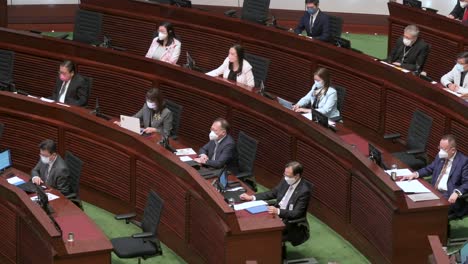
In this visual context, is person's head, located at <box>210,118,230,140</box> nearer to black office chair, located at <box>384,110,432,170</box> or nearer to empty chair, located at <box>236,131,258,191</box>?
empty chair, located at <box>236,131,258,191</box>

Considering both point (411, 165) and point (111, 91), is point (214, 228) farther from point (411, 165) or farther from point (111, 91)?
point (111, 91)

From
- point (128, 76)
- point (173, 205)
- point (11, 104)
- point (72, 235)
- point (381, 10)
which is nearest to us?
point (72, 235)

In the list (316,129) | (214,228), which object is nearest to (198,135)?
(316,129)

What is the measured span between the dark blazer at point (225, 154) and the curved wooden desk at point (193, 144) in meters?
0.54

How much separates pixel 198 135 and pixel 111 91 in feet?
3.95

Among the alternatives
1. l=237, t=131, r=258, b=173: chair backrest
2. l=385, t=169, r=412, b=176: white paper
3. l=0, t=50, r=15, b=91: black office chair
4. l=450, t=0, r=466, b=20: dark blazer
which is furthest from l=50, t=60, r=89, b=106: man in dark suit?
l=450, t=0, r=466, b=20: dark blazer

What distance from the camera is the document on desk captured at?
9008mm

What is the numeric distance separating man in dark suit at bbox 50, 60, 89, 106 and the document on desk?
143 inches

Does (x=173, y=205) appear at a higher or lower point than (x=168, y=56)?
lower

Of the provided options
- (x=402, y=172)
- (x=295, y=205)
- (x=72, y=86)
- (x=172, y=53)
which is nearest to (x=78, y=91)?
(x=72, y=86)

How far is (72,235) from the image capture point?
8.27 meters

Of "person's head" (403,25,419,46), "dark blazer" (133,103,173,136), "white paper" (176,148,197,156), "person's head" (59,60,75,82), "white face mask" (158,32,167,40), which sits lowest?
"white paper" (176,148,197,156)

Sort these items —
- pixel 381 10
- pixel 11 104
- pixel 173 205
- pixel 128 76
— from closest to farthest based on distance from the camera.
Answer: pixel 173 205 < pixel 11 104 < pixel 128 76 < pixel 381 10

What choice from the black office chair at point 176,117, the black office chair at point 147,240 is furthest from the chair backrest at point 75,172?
the black office chair at point 176,117
